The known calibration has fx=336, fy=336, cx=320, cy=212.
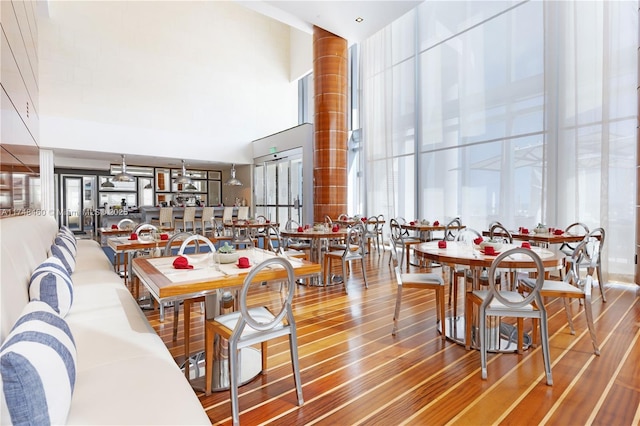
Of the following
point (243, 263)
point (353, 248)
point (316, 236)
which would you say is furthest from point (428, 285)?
point (353, 248)

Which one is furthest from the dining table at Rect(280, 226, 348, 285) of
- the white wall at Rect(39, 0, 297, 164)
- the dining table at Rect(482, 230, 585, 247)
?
the white wall at Rect(39, 0, 297, 164)

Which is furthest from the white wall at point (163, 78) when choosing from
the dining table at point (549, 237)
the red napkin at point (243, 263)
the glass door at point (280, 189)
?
the dining table at point (549, 237)

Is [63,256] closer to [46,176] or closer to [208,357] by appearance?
[208,357]

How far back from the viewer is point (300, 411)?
71.7 inches

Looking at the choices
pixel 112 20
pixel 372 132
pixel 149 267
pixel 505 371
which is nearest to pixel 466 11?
pixel 372 132

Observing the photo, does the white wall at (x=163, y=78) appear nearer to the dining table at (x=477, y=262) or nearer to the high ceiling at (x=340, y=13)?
the high ceiling at (x=340, y=13)

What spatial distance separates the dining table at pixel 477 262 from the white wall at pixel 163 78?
9129 millimetres

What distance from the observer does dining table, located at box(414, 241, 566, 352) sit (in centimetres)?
233

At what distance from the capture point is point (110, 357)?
1518 millimetres

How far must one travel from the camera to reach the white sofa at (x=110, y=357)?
1146mm

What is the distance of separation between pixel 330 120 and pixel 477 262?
620cm

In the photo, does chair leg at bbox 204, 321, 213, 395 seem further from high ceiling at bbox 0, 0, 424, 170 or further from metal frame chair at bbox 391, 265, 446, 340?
high ceiling at bbox 0, 0, 424, 170

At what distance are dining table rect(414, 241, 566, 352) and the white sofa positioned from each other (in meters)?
1.92

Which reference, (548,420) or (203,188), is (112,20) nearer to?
(203,188)
